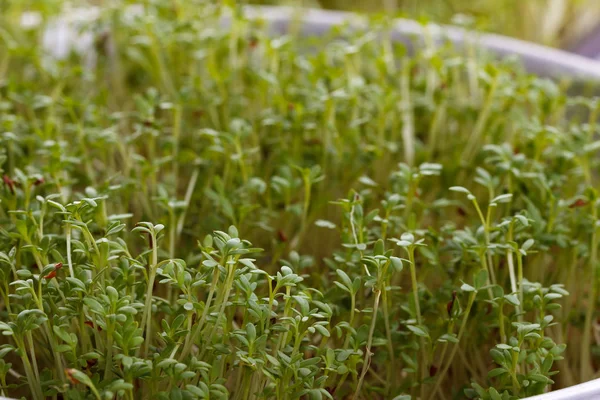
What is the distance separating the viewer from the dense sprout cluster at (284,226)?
65 centimetres

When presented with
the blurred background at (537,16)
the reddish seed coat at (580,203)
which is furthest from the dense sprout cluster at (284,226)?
the blurred background at (537,16)

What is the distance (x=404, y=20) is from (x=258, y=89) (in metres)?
0.51

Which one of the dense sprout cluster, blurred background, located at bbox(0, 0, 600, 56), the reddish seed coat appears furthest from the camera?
blurred background, located at bbox(0, 0, 600, 56)

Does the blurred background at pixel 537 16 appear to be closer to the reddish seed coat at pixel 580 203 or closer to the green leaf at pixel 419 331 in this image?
the reddish seed coat at pixel 580 203

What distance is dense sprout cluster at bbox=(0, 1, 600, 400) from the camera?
2.14 feet

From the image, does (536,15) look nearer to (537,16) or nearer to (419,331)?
(537,16)

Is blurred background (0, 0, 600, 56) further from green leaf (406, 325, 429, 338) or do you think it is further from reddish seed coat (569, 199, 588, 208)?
green leaf (406, 325, 429, 338)

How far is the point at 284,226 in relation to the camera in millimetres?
966

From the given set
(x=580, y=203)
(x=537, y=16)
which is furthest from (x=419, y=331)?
(x=537, y=16)

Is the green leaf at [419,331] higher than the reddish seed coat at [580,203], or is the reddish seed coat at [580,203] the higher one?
the reddish seed coat at [580,203]

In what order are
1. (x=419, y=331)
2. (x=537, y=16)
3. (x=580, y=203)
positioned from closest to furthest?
(x=419, y=331) → (x=580, y=203) → (x=537, y=16)

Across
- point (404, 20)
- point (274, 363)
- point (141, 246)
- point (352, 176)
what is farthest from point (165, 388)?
point (404, 20)

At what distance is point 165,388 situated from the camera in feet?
2.28

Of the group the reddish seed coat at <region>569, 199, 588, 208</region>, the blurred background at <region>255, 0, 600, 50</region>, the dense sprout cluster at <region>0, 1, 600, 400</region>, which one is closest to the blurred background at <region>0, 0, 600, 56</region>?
the blurred background at <region>255, 0, 600, 50</region>
